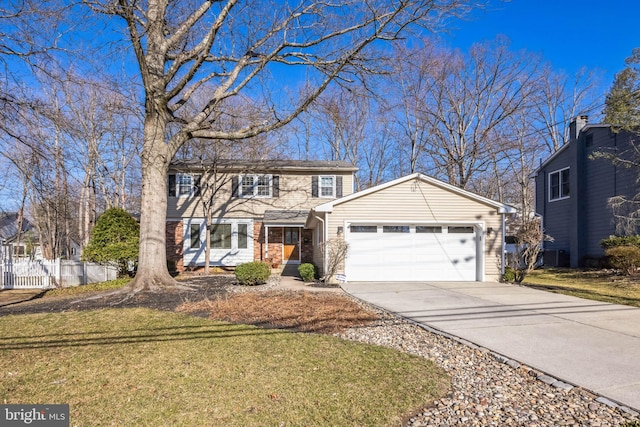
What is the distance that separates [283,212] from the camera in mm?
18453

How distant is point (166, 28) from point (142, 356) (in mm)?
9726

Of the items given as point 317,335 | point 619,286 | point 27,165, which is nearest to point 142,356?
point 317,335

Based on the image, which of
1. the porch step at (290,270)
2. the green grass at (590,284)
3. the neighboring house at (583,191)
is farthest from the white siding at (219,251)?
the neighboring house at (583,191)

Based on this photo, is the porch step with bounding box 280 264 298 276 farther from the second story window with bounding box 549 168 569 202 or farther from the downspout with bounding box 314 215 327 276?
the second story window with bounding box 549 168 569 202

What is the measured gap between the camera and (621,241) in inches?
561

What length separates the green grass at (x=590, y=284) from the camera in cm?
1012

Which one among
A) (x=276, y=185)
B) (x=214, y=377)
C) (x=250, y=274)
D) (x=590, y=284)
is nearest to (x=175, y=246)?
(x=276, y=185)

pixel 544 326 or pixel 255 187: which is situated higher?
pixel 255 187

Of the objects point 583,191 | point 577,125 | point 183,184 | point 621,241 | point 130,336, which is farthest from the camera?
point 183,184

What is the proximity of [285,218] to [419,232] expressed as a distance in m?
6.49

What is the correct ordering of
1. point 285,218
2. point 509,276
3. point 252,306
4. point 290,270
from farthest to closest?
point 290,270, point 285,218, point 509,276, point 252,306

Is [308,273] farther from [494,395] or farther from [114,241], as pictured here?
[494,395]

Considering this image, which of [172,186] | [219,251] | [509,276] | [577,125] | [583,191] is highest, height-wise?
[577,125]

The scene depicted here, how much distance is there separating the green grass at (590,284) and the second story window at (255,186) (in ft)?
38.9
